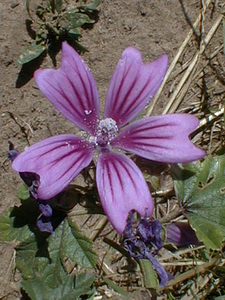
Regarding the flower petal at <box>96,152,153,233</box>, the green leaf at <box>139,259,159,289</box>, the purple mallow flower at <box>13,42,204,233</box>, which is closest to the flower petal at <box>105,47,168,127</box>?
the purple mallow flower at <box>13,42,204,233</box>

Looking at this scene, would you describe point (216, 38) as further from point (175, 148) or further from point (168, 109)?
point (175, 148)

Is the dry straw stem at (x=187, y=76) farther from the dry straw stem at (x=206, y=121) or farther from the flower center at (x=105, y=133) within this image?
the flower center at (x=105, y=133)

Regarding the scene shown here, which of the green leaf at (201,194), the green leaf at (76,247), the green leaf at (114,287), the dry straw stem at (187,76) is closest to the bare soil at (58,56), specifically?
the dry straw stem at (187,76)

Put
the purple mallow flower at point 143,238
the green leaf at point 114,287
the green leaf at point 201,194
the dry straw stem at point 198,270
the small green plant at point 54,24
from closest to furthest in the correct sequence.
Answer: the purple mallow flower at point 143,238 → the green leaf at point 201,194 → the green leaf at point 114,287 → the dry straw stem at point 198,270 → the small green plant at point 54,24

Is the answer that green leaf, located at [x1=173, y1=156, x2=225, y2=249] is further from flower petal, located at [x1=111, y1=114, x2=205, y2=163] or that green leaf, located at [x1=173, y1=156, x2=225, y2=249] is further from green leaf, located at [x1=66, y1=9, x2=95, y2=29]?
green leaf, located at [x1=66, y1=9, x2=95, y2=29]

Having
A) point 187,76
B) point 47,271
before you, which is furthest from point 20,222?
point 187,76

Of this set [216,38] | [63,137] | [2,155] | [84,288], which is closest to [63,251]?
[84,288]
